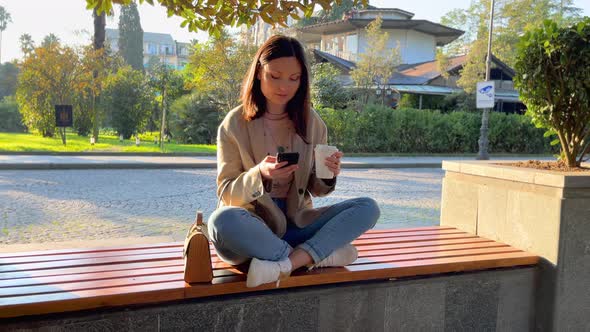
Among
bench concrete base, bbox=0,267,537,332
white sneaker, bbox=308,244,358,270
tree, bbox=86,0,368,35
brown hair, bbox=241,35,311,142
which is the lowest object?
bench concrete base, bbox=0,267,537,332

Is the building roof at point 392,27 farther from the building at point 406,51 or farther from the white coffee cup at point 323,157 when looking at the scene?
the white coffee cup at point 323,157

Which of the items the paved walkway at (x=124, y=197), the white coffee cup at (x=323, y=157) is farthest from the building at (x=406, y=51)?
the white coffee cup at (x=323, y=157)

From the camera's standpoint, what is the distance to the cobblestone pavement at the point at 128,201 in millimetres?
5715

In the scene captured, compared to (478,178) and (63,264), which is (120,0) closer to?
(63,264)

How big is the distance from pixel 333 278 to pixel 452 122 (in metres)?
19.5

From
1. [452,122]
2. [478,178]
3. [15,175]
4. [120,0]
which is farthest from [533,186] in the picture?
[452,122]

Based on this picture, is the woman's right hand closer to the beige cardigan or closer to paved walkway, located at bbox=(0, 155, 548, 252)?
the beige cardigan

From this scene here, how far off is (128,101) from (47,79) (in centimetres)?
423

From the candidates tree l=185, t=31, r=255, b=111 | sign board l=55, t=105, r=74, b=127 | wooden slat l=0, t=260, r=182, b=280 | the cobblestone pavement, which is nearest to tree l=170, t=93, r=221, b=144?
tree l=185, t=31, r=255, b=111

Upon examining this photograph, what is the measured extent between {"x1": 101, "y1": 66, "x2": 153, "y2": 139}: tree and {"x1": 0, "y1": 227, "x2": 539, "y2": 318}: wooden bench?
19013 mm

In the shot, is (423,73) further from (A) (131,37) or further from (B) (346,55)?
(A) (131,37)

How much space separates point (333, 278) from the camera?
96.3 inches

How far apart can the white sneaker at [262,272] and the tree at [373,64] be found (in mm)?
22800

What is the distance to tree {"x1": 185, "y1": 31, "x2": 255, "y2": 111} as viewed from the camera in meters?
18.6
